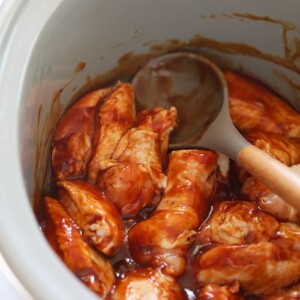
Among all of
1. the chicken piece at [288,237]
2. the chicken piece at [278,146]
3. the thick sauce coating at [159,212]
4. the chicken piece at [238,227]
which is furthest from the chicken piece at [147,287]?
the chicken piece at [278,146]

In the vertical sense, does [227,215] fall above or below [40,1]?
below

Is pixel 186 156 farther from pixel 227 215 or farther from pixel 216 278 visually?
pixel 216 278

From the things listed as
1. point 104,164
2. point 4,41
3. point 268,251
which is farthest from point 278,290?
point 4,41

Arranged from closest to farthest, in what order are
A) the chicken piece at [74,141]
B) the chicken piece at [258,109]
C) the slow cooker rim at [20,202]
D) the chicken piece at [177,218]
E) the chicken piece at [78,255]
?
the slow cooker rim at [20,202]
the chicken piece at [78,255]
the chicken piece at [177,218]
the chicken piece at [74,141]
the chicken piece at [258,109]

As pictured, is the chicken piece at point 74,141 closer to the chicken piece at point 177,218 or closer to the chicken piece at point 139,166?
the chicken piece at point 139,166

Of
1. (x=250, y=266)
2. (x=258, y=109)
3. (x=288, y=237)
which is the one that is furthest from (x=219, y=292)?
(x=258, y=109)
